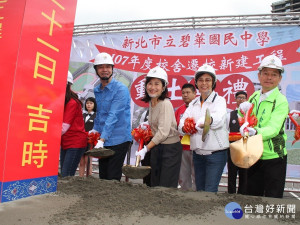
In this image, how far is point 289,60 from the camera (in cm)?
424

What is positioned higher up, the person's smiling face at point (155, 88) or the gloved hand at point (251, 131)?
the person's smiling face at point (155, 88)

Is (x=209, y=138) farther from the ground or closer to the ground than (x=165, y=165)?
farther from the ground

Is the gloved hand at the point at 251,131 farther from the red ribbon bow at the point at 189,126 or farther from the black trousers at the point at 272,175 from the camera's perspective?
the red ribbon bow at the point at 189,126

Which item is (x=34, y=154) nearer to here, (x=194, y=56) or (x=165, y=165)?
(x=165, y=165)

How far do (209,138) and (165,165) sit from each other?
386 mm

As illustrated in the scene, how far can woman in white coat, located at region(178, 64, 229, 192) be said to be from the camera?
1.97 m

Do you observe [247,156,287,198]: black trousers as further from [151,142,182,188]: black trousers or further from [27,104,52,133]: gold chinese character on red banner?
[27,104,52,133]: gold chinese character on red banner

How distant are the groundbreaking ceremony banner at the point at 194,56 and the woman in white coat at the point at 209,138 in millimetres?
2020

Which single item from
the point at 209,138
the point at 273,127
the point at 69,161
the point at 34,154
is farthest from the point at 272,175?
the point at 69,161

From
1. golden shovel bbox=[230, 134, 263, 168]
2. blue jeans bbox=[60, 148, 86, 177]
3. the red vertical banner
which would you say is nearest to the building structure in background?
blue jeans bbox=[60, 148, 86, 177]

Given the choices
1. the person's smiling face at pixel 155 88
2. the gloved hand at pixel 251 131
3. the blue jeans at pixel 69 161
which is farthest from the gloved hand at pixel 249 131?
the blue jeans at pixel 69 161

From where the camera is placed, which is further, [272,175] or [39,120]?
[272,175]

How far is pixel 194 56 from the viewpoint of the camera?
184 inches

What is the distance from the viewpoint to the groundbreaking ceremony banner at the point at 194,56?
4.26 metres
